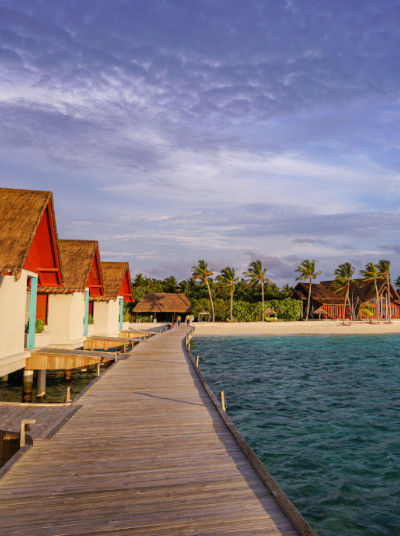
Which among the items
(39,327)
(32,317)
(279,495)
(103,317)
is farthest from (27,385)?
(103,317)

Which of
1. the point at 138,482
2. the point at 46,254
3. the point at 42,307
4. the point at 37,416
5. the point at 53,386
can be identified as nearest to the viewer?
the point at 138,482

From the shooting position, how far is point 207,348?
3753 centimetres

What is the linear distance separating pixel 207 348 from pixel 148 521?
3346cm

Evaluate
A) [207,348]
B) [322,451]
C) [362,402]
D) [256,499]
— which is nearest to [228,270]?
[207,348]

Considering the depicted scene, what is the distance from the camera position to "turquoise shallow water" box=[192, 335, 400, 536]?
7.56 m

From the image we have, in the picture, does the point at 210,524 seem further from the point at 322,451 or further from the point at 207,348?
the point at 207,348

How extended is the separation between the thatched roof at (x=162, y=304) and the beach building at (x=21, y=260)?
4195 centimetres

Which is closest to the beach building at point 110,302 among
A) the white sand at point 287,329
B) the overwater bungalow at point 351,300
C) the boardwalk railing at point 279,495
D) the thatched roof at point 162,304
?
the white sand at point 287,329

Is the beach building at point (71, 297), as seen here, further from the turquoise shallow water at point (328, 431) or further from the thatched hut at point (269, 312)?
the thatched hut at point (269, 312)

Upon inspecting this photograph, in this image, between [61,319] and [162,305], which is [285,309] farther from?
[61,319]

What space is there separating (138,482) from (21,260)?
30.8 ft

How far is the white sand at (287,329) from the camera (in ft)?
174

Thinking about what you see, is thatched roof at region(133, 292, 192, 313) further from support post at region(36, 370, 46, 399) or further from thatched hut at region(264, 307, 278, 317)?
support post at region(36, 370, 46, 399)

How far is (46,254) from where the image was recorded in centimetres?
1702
